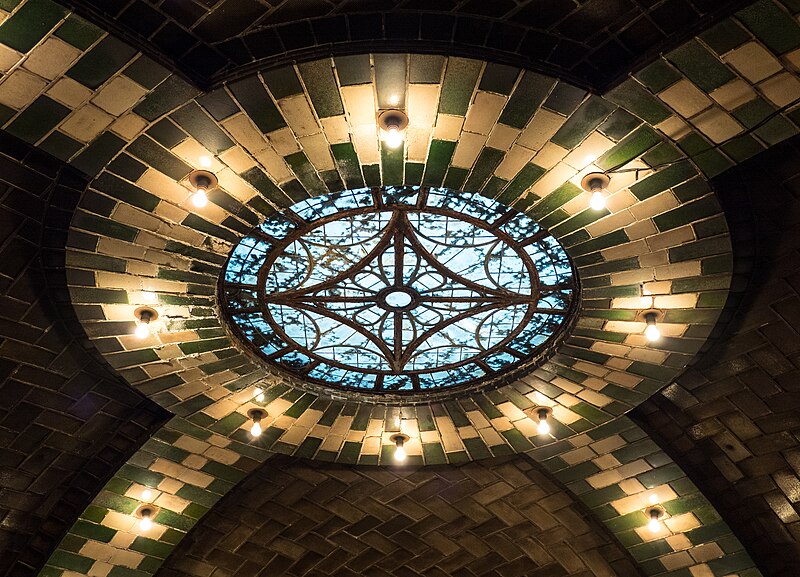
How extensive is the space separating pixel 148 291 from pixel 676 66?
347 cm

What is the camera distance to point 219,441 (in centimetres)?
604

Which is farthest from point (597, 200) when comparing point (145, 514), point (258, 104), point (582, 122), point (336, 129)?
point (145, 514)

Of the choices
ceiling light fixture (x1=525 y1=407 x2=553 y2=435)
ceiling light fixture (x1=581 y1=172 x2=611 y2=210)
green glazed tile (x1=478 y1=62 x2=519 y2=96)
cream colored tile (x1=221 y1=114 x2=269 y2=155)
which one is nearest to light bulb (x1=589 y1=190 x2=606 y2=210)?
ceiling light fixture (x1=581 y1=172 x2=611 y2=210)

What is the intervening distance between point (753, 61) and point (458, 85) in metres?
A: 1.45

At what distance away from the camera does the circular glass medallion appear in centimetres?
468

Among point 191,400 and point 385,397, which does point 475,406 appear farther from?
point 191,400

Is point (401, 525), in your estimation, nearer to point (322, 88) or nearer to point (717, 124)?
point (322, 88)

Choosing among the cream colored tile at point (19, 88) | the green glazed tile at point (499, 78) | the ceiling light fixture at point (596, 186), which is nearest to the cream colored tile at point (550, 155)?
the ceiling light fixture at point (596, 186)

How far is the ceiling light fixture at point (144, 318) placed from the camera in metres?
4.89

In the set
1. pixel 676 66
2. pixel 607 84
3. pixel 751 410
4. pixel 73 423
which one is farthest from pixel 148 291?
pixel 751 410

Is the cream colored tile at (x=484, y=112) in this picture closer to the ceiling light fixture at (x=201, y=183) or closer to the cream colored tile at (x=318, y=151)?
the cream colored tile at (x=318, y=151)

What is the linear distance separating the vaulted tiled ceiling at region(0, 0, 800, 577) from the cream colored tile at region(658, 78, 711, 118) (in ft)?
0.07

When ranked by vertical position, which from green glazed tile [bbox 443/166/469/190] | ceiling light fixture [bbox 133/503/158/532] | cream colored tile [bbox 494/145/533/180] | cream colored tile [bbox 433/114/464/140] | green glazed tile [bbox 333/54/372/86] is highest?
green glazed tile [bbox 333/54/372/86]

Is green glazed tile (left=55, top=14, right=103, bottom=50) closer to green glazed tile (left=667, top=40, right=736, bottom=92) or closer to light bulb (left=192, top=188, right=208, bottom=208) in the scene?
light bulb (left=192, top=188, right=208, bottom=208)
